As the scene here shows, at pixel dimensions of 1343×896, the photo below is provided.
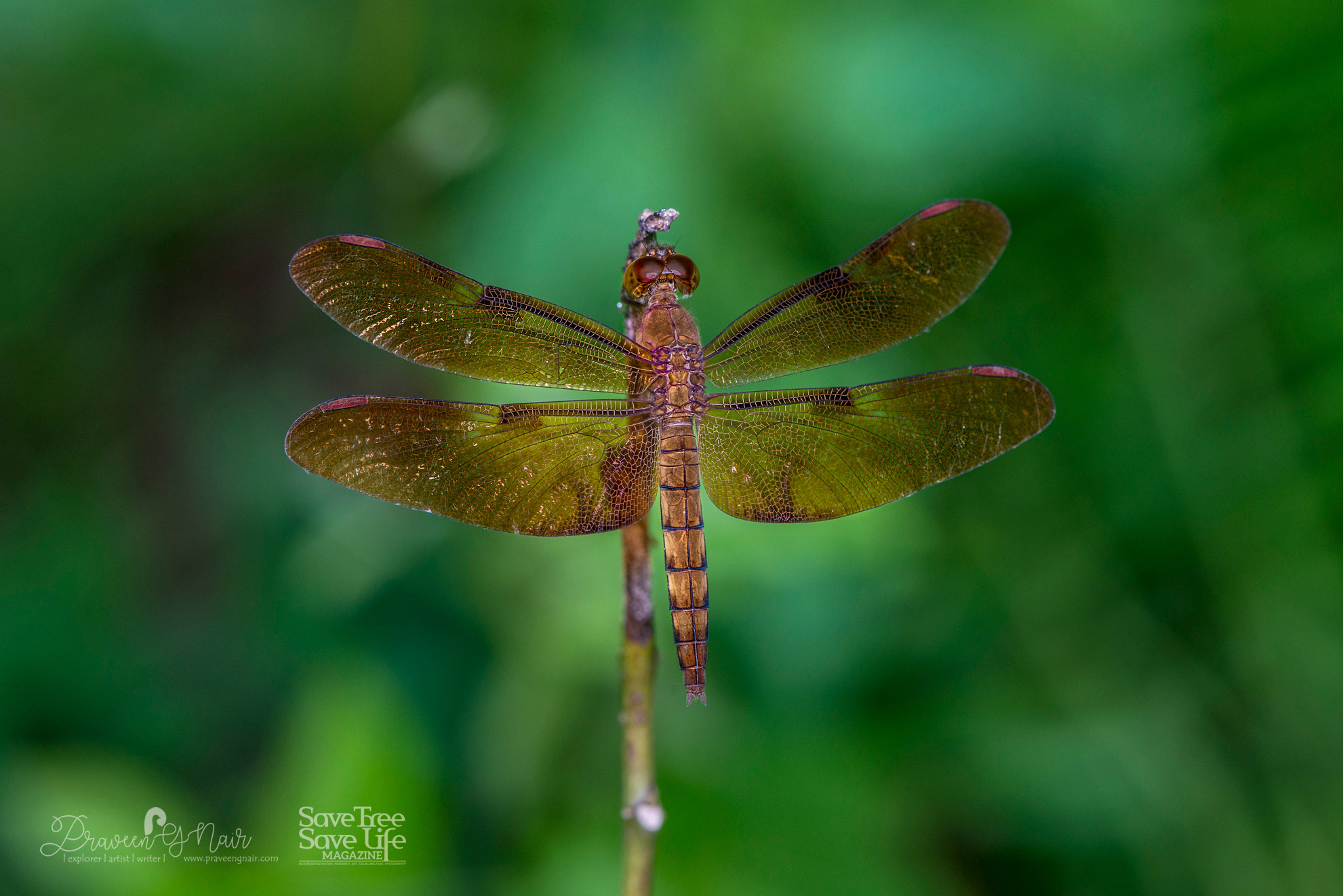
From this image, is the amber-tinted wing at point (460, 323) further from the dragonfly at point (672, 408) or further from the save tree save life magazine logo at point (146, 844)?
the save tree save life magazine logo at point (146, 844)

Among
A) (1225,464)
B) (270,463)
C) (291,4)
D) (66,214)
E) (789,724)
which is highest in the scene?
(291,4)

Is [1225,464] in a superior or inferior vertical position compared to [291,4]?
inferior

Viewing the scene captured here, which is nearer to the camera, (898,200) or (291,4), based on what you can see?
(898,200)

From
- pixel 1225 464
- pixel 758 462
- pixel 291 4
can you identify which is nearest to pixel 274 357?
pixel 291 4

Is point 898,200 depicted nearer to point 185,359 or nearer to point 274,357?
point 274,357

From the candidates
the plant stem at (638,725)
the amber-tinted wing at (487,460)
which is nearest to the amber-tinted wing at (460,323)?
the amber-tinted wing at (487,460)

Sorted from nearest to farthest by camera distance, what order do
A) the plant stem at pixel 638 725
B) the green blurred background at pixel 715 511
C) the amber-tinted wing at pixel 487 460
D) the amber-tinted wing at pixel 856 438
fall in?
the plant stem at pixel 638 725 < the amber-tinted wing at pixel 487 460 < the amber-tinted wing at pixel 856 438 < the green blurred background at pixel 715 511

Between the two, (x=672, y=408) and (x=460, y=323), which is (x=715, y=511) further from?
(x=460, y=323)
